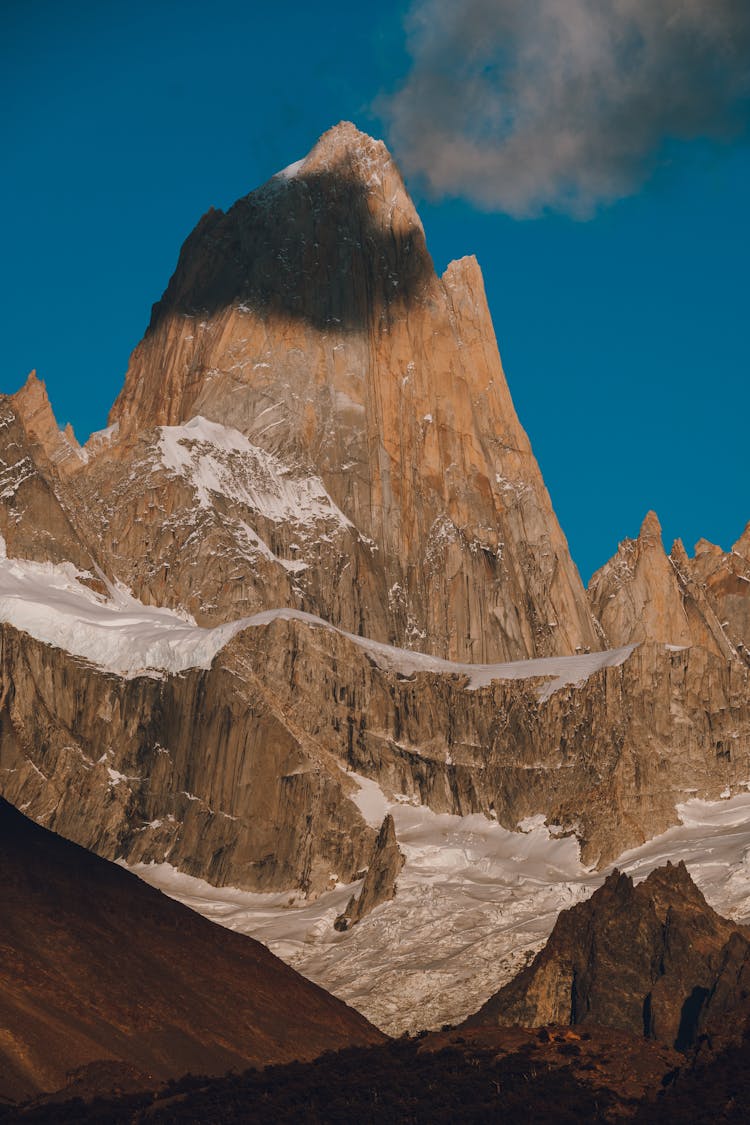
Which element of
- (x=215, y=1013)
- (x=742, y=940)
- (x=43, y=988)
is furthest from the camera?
(x=742, y=940)

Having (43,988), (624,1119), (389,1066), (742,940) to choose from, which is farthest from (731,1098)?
(742,940)

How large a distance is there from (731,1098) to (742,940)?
7660cm

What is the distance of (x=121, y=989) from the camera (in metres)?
156

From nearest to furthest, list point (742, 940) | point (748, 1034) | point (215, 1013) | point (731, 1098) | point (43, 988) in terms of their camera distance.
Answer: point (731, 1098)
point (748, 1034)
point (43, 988)
point (215, 1013)
point (742, 940)

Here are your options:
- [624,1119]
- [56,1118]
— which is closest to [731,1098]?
[624,1119]

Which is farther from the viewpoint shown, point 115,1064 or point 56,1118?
point 115,1064

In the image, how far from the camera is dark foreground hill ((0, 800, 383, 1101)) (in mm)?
140625

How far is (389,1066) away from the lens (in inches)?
5384

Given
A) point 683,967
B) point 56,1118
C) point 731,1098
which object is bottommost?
point 56,1118

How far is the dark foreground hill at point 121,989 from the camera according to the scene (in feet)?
461

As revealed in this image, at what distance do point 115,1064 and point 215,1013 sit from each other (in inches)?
887

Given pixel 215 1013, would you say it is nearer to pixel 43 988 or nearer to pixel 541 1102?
pixel 43 988

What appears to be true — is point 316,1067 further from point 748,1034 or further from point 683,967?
point 683,967

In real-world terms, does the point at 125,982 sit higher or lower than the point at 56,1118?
higher
